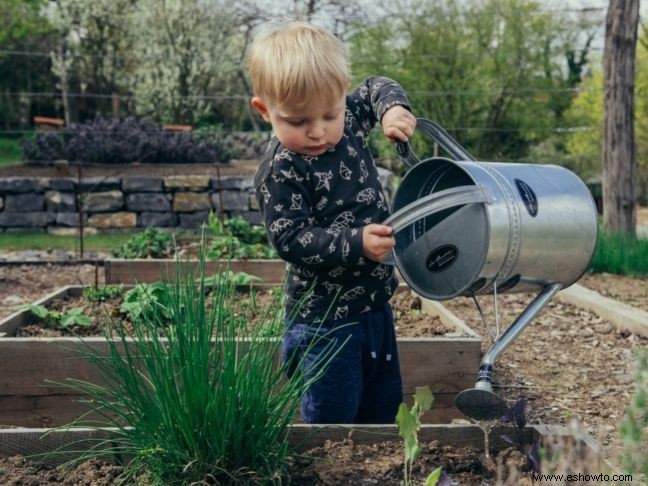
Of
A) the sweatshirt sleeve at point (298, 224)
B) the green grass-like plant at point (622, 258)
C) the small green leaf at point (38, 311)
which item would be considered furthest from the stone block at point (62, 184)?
the sweatshirt sleeve at point (298, 224)

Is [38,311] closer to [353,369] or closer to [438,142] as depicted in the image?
[353,369]

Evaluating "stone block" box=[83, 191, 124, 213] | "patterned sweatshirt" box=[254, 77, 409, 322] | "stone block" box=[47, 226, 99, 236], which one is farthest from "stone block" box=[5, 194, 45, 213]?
"patterned sweatshirt" box=[254, 77, 409, 322]

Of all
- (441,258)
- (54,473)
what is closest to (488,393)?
(441,258)

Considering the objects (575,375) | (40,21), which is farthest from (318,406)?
(40,21)

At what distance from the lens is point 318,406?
2377mm

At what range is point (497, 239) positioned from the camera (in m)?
1.89

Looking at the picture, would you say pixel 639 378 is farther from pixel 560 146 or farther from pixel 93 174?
pixel 560 146

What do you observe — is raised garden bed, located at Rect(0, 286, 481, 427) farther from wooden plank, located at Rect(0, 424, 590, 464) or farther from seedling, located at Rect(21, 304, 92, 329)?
wooden plank, located at Rect(0, 424, 590, 464)

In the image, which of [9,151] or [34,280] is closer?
[34,280]

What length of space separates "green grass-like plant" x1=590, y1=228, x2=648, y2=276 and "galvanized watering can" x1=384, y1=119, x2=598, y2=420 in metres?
4.27

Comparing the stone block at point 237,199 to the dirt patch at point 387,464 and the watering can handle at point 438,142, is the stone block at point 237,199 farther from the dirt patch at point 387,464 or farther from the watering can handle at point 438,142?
the dirt patch at point 387,464

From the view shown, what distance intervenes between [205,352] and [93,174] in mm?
9845

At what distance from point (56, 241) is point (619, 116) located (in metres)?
6.34

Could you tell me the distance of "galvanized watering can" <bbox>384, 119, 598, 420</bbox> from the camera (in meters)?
1.87
